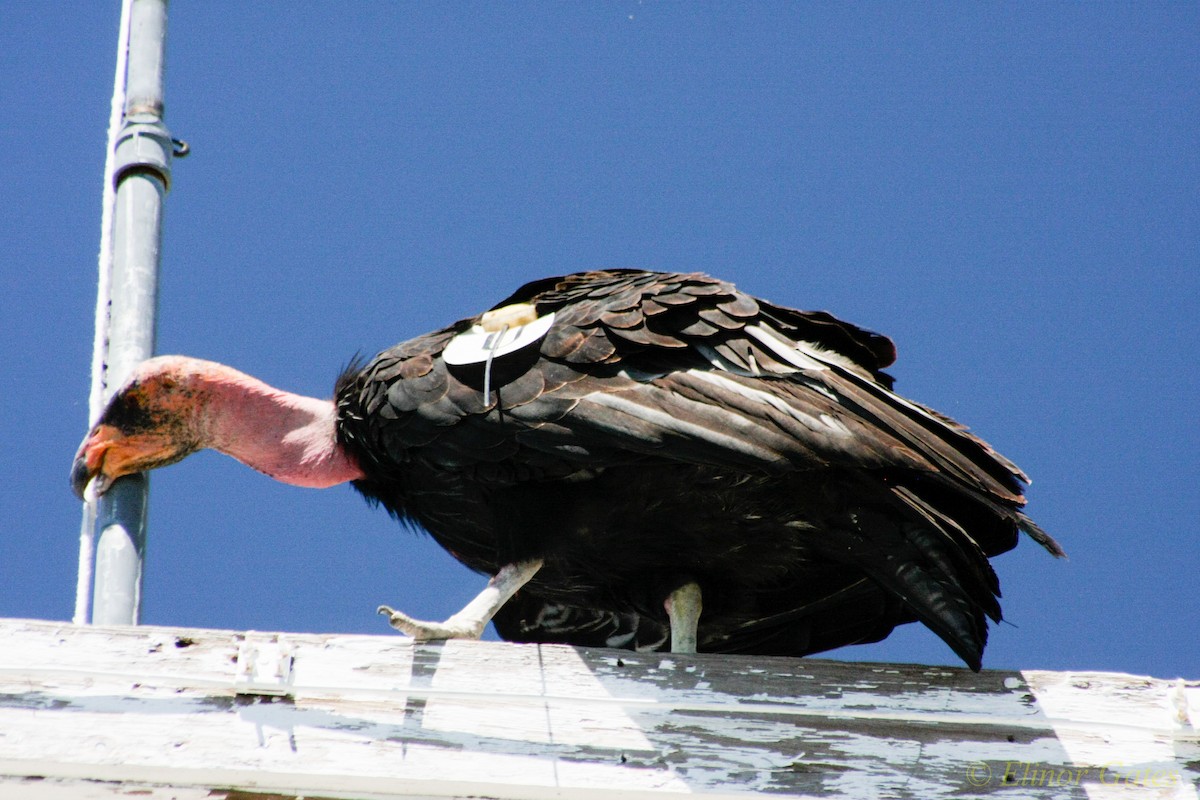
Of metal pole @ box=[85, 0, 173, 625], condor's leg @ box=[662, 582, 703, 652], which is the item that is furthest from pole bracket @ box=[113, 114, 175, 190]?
condor's leg @ box=[662, 582, 703, 652]

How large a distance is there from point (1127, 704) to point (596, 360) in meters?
1.60

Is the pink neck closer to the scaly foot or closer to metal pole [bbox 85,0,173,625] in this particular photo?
metal pole [bbox 85,0,173,625]

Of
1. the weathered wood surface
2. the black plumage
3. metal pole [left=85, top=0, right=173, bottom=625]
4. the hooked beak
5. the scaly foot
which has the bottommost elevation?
the weathered wood surface

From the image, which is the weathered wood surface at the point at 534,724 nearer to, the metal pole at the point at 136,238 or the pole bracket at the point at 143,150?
the metal pole at the point at 136,238

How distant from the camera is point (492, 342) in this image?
14.9 feet

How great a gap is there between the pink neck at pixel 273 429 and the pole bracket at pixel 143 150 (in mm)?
687

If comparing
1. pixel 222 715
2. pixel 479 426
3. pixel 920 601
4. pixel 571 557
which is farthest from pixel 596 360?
pixel 222 715

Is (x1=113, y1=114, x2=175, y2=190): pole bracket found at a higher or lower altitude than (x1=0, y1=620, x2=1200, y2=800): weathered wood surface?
higher

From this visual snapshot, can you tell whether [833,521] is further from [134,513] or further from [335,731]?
[134,513]

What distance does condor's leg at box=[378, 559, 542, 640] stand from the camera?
3771mm

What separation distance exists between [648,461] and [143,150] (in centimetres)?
180

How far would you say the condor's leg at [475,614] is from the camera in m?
3.77

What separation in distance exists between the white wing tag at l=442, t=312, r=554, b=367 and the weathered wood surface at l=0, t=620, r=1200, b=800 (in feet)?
3.38

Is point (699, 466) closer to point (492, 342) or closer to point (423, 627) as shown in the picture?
point (492, 342)
